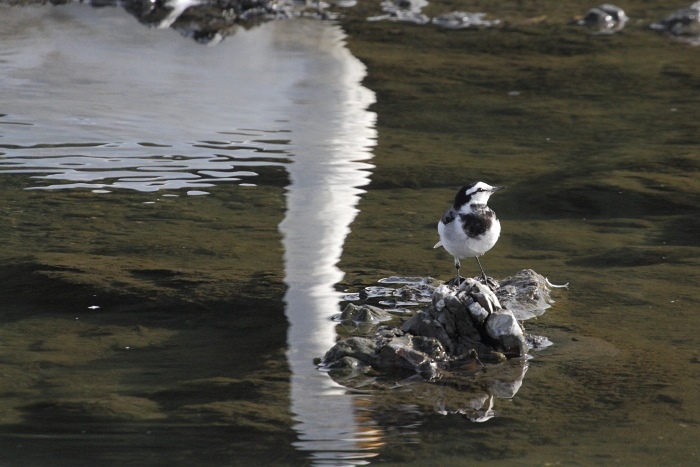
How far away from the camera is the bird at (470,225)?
15.4 feet

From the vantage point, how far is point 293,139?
7.68 m

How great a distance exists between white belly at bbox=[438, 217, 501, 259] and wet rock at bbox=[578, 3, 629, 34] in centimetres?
812

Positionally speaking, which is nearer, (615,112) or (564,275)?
(564,275)

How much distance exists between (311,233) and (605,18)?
7772 millimetres

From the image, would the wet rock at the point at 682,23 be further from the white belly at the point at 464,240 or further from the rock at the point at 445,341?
the rock at the point at 445,341

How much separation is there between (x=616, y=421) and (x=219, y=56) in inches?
295

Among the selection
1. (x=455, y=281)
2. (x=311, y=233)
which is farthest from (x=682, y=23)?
(x=455, y=281)

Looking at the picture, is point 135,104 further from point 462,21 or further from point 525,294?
point 462,21

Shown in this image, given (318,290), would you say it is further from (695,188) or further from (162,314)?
(695,188)

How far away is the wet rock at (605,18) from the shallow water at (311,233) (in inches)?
48.9

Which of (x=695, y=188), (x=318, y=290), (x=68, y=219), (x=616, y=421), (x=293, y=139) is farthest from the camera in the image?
(x=293, y=139)

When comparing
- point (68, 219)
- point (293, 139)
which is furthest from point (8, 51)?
point (68, 219)

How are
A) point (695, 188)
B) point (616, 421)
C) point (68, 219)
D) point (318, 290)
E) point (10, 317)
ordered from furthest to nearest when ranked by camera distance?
point (695, 188) < point (68, 219) < point (318, 290) < point (10, 317) < point (616, 421)

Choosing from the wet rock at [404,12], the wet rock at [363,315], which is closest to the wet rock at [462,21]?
the wet rock at [404,12]
